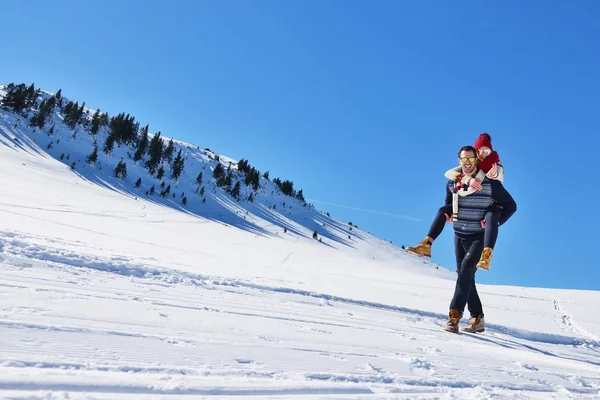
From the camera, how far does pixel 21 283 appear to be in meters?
2.55

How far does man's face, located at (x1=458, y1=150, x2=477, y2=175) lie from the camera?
166 inches

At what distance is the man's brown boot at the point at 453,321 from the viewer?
379 cm

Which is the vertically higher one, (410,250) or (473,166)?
(473,166)

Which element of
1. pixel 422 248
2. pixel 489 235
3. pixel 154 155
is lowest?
pixel 422 248

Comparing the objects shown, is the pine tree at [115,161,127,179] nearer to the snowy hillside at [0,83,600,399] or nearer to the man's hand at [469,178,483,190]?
the snowy hillside at [0,83,600,399]

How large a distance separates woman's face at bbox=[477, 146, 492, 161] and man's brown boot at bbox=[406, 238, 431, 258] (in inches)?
46.5

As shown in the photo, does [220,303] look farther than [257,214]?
No

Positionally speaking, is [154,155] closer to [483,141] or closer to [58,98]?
[58,98]

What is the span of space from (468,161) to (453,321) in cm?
183

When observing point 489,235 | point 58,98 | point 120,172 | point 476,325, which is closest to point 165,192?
point 120,172

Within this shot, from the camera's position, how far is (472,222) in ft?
14.0

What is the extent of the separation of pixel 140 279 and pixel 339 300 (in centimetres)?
229

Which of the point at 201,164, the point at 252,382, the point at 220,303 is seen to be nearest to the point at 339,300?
the point at 220,303

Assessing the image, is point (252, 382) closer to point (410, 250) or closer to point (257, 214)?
point (410, 250)
